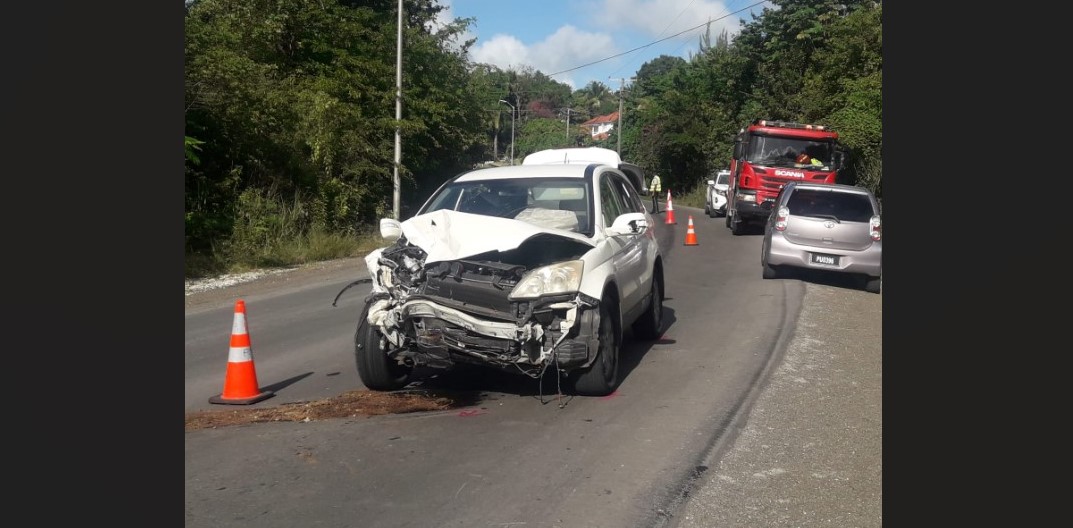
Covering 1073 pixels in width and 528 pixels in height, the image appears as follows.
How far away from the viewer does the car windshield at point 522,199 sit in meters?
7.65

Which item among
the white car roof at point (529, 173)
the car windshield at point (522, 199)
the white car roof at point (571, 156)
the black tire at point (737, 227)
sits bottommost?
the black tire at point (737, 227)

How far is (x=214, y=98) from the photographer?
58.1 ft

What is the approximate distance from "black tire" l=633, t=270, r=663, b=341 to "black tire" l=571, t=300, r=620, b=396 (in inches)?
82.7

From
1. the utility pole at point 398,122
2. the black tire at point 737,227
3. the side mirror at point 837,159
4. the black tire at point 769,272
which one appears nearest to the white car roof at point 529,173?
the black tire at point 769,272

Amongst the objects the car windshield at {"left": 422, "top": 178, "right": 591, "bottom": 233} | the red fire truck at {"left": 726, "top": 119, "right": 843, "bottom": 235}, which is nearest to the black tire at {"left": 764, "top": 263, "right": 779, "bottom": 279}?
the car windshield at {"left": 422, "top": 178, "right": 591, "bottom": 233}

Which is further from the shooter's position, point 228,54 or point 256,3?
point 256,3

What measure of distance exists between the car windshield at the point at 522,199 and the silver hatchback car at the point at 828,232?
21.5 ft

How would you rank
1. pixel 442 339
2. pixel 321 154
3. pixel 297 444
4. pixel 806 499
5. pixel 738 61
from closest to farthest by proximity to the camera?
pixel 806 499 < pixel 297 444 < pixel 442 339 < pixel 321 154 < pixel 738 61

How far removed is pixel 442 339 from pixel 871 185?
23697 mm

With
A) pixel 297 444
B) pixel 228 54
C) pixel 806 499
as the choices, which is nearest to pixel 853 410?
pixel 806 499

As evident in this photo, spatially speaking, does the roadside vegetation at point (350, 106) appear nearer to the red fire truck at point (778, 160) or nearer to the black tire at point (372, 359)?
the red fire truck at point (778, 160)

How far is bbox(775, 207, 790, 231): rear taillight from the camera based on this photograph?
1343cm

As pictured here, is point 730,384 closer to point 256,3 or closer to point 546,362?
point 546,362

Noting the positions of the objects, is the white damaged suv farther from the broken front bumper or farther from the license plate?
the license plate
